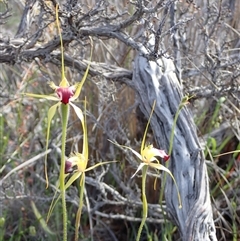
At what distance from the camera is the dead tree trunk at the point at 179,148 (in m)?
1.53

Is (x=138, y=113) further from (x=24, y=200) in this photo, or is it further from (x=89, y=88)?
(x=24, y=200)

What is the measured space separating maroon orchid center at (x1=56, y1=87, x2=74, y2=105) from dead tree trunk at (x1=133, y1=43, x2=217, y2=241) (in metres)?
0.64

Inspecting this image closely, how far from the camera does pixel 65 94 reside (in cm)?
100

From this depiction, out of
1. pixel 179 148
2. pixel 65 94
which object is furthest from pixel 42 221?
pixel 65 94

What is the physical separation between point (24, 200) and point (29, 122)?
0.46 meters

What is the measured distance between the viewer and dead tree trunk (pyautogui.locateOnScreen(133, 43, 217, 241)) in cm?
153

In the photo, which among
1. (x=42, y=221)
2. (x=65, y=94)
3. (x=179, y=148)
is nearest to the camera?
(x=65, y=94)

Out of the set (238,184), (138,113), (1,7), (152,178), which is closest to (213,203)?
(238,184)

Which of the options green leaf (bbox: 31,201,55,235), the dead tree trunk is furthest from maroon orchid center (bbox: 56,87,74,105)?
green leaf (bbox: 31,201,55,235)

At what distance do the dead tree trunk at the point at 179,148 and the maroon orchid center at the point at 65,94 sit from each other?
0.64 m

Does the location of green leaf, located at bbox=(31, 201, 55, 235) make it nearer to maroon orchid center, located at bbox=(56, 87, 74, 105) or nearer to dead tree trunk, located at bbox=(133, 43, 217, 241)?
dead tree trunk, located at bbox=(133, 43, 217, 241)

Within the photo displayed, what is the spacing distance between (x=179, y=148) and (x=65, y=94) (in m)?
0.73

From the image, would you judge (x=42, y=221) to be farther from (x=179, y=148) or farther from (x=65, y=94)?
(x=65, y=94)

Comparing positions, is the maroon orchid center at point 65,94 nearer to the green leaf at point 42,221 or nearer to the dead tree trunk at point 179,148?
the dead tree trunk at point 179,148
